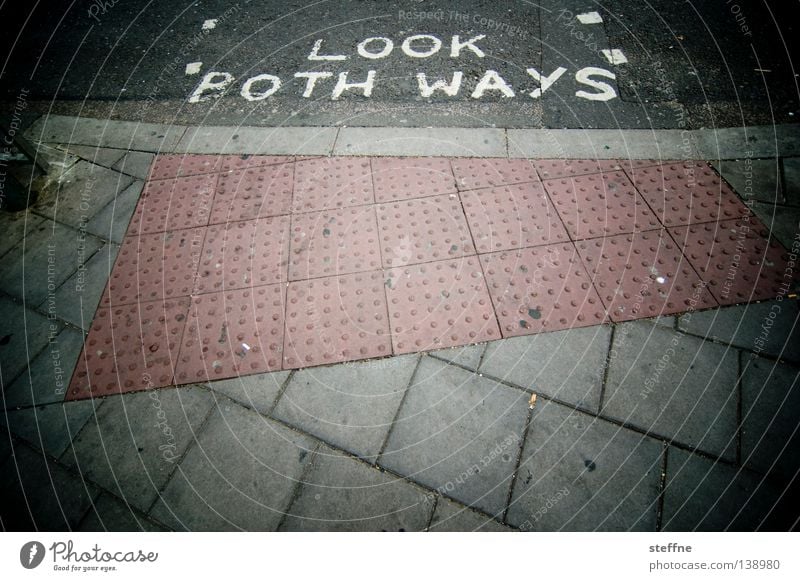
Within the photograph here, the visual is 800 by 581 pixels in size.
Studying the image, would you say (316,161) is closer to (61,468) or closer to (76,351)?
(76,351)

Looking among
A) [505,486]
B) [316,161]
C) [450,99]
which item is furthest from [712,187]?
[316,161]

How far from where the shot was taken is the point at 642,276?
2891 millimetres

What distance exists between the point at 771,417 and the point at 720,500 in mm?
667

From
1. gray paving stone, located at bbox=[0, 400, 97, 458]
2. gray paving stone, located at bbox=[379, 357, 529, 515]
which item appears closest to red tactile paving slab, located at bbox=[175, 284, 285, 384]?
gray paving stone, located at bbox=[0, 400, 97, 458]

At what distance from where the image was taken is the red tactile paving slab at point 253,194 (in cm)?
353

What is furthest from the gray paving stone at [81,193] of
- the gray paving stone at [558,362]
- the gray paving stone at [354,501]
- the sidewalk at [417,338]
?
the gray paving stone at [558,362]

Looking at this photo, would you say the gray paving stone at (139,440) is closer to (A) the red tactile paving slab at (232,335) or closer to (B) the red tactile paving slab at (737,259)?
(A) the red tactile paving slab at (232,335)

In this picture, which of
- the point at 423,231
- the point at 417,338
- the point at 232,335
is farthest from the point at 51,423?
the point at 423,231

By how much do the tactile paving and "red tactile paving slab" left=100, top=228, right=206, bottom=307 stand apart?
2.49m

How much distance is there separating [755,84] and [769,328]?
319 centimetres

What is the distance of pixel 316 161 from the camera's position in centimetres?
384

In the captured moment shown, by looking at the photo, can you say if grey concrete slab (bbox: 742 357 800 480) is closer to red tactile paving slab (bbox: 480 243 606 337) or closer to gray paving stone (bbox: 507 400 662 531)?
gray paving stone (bbox: 507 400 662 531)

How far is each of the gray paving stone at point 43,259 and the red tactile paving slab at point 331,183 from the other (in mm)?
1948

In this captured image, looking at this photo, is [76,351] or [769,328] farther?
[76,351]
